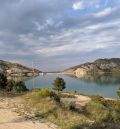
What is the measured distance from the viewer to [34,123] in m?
14.9

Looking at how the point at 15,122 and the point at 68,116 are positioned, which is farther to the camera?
the point at 68,116

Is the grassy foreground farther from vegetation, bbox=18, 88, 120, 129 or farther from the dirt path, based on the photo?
the dirt path

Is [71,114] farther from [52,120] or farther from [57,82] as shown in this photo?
[57,82]

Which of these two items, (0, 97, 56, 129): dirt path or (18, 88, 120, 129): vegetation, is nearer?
(0, 97, 56, 129): dirt path

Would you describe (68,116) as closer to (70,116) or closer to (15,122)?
(70,116)

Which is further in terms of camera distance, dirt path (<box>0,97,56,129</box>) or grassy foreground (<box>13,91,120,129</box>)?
grassy foreground (<box>13,91,120,129</box>)

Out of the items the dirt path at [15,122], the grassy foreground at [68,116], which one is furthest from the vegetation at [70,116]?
the dirt path at [15,122]

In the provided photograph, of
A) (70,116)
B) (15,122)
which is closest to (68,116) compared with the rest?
(70,116)

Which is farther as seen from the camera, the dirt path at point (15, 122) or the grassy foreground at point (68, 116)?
the grassy foreground at point (68, 116)

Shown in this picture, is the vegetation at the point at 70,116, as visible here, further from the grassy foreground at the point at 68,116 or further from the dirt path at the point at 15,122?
the dirt path at the point at 15,122

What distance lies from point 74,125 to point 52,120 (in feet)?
5.40

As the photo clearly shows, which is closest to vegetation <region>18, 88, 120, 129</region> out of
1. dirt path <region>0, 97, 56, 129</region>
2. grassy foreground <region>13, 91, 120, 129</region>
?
grassy foreground <region>13, 91, 120, 129</region>

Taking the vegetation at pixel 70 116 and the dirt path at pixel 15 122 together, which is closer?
the dirt path at pixel 15 122

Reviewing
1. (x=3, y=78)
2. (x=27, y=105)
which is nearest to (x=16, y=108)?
(x=27, y=105)
